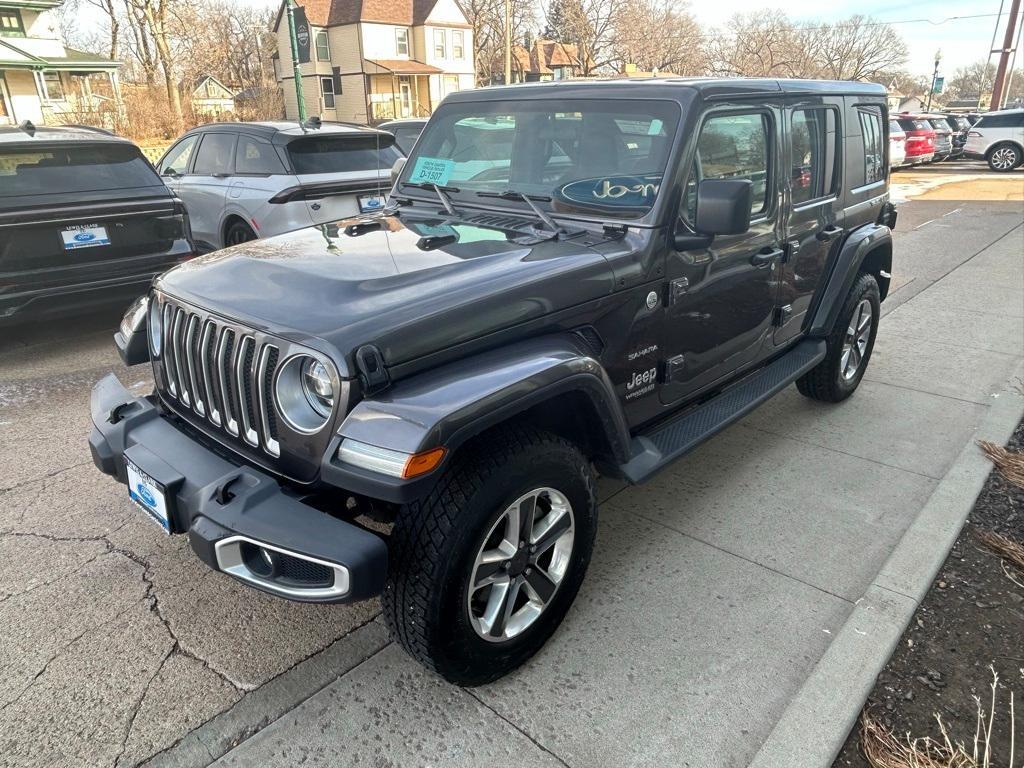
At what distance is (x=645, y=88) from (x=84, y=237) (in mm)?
4443

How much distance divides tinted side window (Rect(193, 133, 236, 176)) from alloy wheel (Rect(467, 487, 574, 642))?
21.9ft

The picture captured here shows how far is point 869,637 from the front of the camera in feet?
9.15

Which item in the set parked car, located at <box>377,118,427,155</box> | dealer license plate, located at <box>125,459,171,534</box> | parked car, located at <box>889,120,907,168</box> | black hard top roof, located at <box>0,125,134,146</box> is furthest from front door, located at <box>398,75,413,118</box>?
dealer license plate, located at <box>125,459,171,534</box>

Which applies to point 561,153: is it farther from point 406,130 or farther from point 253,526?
point 406,130

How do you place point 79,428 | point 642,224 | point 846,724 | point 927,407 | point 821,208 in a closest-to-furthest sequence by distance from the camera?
1. point 846,724
2. point 642,224
3. point 821,208
4. point 79,428
5. point 927,407

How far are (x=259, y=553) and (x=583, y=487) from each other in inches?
43.0

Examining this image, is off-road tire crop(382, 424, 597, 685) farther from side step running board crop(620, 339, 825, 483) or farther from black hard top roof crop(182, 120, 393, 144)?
black hard top roof crop(182, 120, 393, 144)

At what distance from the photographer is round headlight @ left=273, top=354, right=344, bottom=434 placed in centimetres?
225

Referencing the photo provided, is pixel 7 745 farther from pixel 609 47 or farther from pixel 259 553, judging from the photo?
pixel 609 47

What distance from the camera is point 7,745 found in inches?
91.7

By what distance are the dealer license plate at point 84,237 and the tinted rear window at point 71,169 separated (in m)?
0.31

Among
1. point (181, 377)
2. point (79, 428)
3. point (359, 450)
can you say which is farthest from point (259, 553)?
point (79, 428)

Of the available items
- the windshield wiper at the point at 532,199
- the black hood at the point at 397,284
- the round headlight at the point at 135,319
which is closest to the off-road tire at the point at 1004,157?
the windshield wiper at the point at 532,199

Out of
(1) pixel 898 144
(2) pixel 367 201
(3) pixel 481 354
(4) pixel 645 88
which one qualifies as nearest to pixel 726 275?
(4) pixel 645 88
